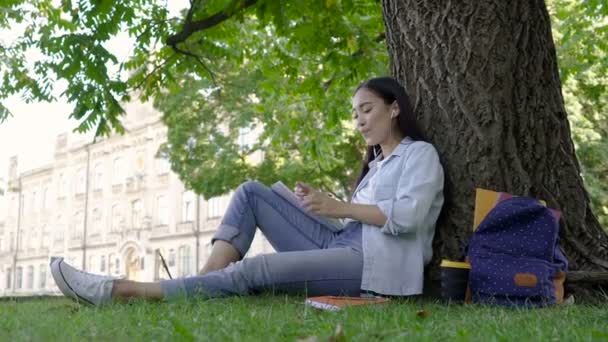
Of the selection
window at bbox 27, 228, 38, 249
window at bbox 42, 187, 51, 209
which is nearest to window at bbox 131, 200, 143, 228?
window at bbox 42, 187, 51, 209

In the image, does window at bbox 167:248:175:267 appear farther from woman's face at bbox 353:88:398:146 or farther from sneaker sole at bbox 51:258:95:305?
sneaker sole at bbox 51:258:95:305

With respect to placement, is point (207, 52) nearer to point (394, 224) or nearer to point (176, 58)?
point (176, 58)

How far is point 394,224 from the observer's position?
379 cm

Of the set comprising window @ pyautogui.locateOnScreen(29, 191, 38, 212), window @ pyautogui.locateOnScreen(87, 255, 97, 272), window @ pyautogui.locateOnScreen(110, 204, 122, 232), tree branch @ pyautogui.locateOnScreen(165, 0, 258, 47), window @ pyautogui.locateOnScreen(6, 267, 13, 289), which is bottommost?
window @ pyautogui.locateOnScreen(6, 267, 13, 289)

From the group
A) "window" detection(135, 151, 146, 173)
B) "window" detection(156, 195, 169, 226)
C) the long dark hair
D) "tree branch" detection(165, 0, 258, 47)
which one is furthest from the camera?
"window" detection(135, 151, 146, 173)

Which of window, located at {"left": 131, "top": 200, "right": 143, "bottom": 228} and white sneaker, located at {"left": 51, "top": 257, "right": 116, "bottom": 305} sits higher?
window, located at {"left": 131, "top": 200, "right": 143, "bottom": 228}

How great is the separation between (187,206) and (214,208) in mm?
3175

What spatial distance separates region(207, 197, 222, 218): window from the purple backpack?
3312 centimetres

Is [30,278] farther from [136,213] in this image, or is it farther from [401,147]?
[401,147]

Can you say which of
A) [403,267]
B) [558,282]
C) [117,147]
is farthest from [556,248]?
[117,147]

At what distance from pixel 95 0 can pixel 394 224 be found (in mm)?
3961

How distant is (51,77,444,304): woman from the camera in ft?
12.1

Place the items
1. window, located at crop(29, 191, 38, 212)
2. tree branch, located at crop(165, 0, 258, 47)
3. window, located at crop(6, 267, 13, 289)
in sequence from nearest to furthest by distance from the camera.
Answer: tree branch, located at crop(165, 0, 258, 47), window, located at crop(29, 191, 38, 212), window, located at crop(6, 267, 13, 289)

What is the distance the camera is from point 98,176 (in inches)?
1919
